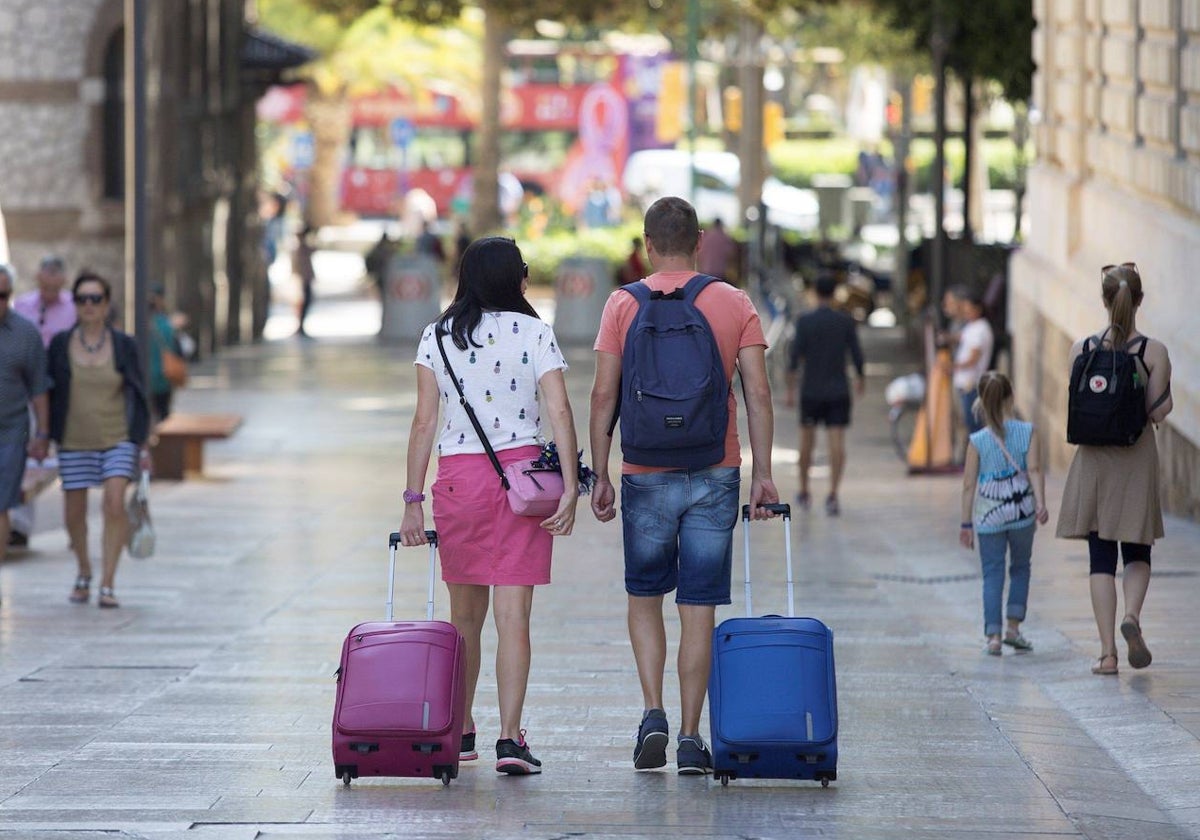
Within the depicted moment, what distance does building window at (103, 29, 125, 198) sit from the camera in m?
25.9

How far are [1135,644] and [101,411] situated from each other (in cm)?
519

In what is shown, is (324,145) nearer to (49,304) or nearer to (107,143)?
(107,143)

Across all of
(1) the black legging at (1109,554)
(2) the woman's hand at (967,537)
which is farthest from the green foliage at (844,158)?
(1) the black legging at (1109,554)

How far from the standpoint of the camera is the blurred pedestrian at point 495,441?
280 inches

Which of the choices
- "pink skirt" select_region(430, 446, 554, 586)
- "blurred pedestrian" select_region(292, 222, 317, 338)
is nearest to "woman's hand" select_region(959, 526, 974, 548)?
"pink skirt" select_region(430, 446, 554, 586)

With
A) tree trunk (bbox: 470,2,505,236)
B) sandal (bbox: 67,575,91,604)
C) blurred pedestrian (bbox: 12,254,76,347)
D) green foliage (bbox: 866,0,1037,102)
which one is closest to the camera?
sandal (bbox: 67,575,91,604)

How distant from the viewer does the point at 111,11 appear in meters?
25.6

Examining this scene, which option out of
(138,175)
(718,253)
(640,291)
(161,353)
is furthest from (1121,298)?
(718,253)

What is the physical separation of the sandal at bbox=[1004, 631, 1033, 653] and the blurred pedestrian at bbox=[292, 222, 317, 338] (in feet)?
78.8

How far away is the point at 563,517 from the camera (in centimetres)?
705

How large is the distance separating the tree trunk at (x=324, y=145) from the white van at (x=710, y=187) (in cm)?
760

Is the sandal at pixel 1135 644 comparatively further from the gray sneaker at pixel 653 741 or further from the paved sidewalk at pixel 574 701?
the gray sneaker at pixel 653 741

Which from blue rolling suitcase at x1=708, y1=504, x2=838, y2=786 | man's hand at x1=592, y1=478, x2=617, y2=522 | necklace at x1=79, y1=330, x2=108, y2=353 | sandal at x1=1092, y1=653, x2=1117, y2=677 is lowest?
sandal at x1=1092, y1=653, x2=1117, y2=677

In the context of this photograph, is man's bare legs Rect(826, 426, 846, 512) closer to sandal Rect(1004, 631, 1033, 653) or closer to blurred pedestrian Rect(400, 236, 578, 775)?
sandal Rect(1004, 631, 1033, 653)
